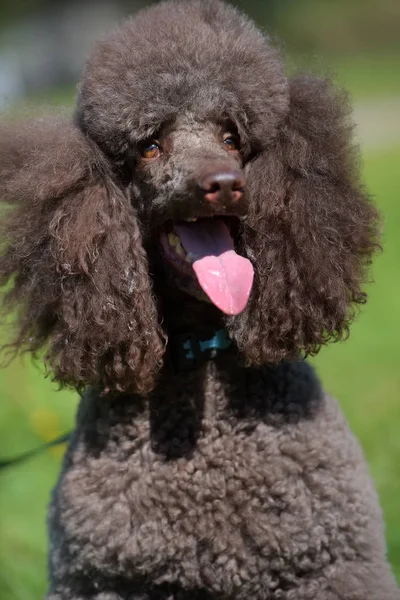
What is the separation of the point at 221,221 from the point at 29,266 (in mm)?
544

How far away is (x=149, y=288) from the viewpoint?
270 centimetres

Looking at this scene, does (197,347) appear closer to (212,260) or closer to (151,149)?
(212,260)

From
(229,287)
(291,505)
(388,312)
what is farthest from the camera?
(388,312)

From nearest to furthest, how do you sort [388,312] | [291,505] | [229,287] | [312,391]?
[229,287], [291,505], [312,391], [388,312]

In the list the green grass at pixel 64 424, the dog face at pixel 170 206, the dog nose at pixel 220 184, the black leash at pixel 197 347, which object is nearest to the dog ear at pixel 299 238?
the dog face at pixel 170 206

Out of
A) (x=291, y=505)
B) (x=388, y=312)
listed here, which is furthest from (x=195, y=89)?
(x=388, y=312)

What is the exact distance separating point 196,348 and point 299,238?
1.43 feet

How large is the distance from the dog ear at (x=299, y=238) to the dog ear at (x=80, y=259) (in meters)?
0.29

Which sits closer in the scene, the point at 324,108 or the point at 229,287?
the point at 229,287

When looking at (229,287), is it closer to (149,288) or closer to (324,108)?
(149,288)

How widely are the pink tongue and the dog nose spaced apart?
16cm

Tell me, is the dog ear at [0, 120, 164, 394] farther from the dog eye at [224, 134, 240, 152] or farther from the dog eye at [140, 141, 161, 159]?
the dog eye at [224, 134, 240, 152]

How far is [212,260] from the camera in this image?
251 cm

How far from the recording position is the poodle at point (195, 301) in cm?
262
